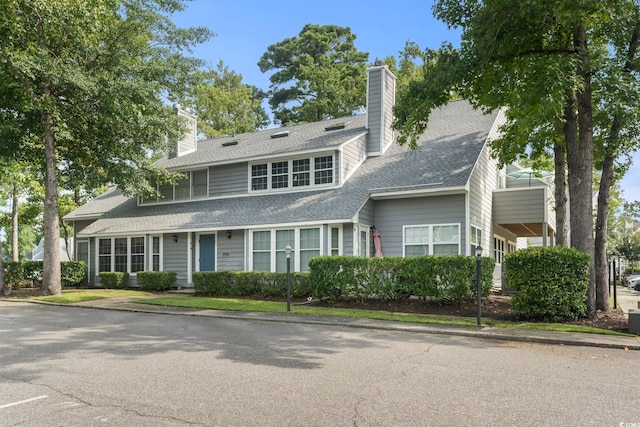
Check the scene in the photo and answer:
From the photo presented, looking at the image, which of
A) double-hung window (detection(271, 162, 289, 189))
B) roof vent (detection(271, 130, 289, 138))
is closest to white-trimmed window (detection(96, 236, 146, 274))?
double-hung window (detection(271, 162, 289, 189))

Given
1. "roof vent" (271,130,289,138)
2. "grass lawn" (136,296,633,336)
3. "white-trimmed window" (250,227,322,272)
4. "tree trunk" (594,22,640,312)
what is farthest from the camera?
"roof vent" (271,130,289,138)

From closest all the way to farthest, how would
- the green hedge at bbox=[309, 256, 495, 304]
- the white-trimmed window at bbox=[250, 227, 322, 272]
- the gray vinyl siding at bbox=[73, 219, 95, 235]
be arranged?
the green hedge at bbox=[309, 256, 495, 304] → the white-trimmed window at bbox=[250, 227, 322, 272] → the gray vinyl siding at bbox=[73, 219, 95, 235]

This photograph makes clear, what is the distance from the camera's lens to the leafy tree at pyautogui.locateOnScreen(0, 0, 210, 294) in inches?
668

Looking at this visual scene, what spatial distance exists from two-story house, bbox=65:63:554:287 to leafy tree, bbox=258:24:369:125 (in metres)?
16.3

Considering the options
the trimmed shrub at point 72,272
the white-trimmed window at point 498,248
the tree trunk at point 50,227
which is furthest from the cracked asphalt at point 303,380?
the trimmed shrub at point 72,272

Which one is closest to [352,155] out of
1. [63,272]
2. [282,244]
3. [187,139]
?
[282,244]

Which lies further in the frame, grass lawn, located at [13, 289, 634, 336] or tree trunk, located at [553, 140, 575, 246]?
tree trunk, located at [553, 140, 575, 246]

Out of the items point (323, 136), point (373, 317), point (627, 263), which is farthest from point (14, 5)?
point (627, 263)

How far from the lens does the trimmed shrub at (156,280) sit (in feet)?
66.0

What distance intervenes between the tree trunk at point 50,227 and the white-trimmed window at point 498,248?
1742 centimetres

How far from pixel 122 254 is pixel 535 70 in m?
18.8

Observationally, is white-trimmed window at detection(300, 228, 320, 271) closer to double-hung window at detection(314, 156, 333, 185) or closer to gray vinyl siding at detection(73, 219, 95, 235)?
double-hung window at detection(314, 156, 333, 185)

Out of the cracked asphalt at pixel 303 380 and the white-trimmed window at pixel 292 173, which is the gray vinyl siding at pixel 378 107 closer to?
the white-trimmed window at pixel 292 173

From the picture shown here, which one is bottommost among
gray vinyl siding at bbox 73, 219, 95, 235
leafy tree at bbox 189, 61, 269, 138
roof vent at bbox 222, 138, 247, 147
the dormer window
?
gray vinyl siding at bbox 73, 219, 95, 235
